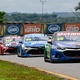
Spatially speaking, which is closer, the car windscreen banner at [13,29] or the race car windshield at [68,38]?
the race car windshield at [68,38]

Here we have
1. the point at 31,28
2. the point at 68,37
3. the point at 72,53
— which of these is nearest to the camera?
the point at 72,53

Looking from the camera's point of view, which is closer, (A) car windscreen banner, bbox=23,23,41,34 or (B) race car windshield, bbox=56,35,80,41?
(B) race car windshield, bbox=56,35,80,41

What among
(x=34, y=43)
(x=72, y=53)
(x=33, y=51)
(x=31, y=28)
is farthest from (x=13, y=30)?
(x=72, y=53)

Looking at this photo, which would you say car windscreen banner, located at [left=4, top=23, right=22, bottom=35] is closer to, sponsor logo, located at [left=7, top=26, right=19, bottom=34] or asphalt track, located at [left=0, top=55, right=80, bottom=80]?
sponsor logo, located at [left=7, top=26, right=19, bottom=34]

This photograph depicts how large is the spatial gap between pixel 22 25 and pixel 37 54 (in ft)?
117

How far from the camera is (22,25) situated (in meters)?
62.5

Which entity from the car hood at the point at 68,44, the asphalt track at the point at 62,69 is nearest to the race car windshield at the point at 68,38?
the car hood at the point at 68,44

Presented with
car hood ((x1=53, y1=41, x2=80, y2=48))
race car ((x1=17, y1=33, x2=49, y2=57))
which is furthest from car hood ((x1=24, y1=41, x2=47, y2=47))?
car hood ((x1=53, y1=41, x2=80, y2=48))

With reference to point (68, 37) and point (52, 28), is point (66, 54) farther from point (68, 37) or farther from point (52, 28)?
point (52, 28)

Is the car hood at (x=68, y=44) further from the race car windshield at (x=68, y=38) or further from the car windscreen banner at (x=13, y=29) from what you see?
the car windscreen banner at (x=13, y=29)

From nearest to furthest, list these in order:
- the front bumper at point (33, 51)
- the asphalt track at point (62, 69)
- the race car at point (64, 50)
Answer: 1. the asphalt track at point (62, 69)
2. the race car at point (64, 50)
3. the front bumper at point (33, 51)

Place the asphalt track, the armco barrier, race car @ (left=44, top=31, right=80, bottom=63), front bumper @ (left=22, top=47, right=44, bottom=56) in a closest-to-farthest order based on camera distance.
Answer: the asphalt track → race car @ (left=44, top=31, right=80, bottom=63) → front bumper @ (left=22, top=47, right=44, bottom=56) → the armco barrier

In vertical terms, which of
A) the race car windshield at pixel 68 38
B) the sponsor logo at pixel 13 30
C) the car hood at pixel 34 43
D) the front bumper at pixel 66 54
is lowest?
the sponsor logo at pixel 13 30

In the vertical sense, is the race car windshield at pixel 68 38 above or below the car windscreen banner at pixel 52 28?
→ above
